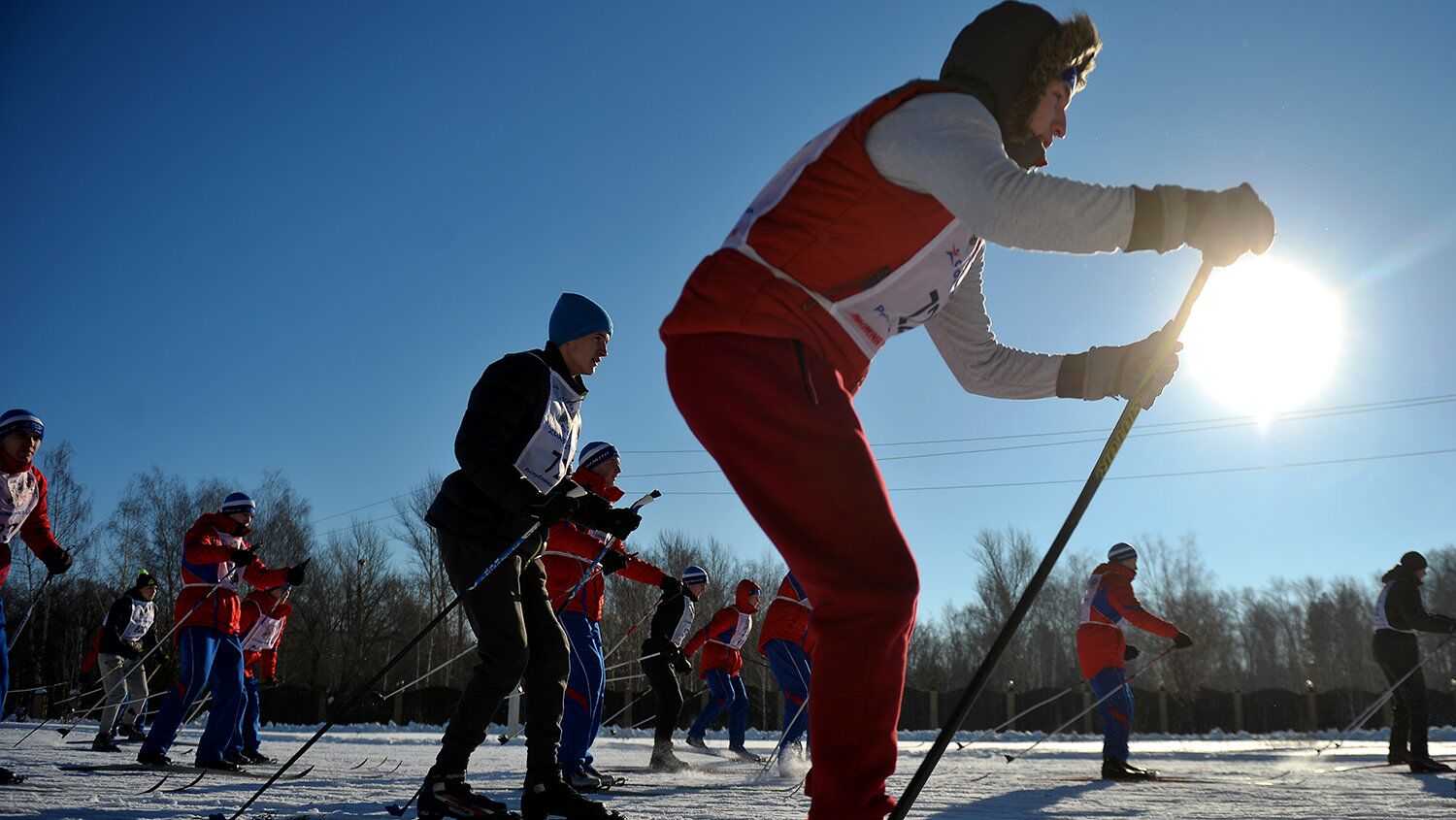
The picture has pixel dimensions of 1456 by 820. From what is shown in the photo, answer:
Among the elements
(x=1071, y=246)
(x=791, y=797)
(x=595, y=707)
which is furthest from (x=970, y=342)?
(x=595, y=707)

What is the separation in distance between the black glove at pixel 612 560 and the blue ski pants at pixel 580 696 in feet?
1.30

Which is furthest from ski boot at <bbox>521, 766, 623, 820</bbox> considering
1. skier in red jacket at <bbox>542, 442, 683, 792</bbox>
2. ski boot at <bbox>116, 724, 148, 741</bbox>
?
ski boot at <bbox>116, 724, 148, 741</bbox>

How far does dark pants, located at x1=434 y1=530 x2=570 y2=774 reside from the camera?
3.73m

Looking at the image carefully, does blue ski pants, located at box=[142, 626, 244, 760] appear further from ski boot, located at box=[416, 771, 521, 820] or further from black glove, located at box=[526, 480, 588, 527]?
black glove, located at box=[526, 480, 588, 527]

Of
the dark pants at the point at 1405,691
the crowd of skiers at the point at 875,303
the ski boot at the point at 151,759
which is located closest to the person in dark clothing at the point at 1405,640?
the dark pants at the point at 1405,691

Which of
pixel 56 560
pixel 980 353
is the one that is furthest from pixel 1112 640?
pixel 56 560

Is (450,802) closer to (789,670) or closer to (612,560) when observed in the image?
(612,560)

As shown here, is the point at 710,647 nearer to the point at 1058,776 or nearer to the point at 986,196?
the point at 1058,776

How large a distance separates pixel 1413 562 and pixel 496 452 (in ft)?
31.1

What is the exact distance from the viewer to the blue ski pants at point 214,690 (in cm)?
623

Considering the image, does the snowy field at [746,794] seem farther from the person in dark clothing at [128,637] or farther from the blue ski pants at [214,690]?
the person in dark clothing at [128,637]

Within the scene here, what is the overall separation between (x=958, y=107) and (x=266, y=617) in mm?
11139

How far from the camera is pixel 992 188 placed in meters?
1.56

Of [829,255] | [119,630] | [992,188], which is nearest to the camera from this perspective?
[992,188]
